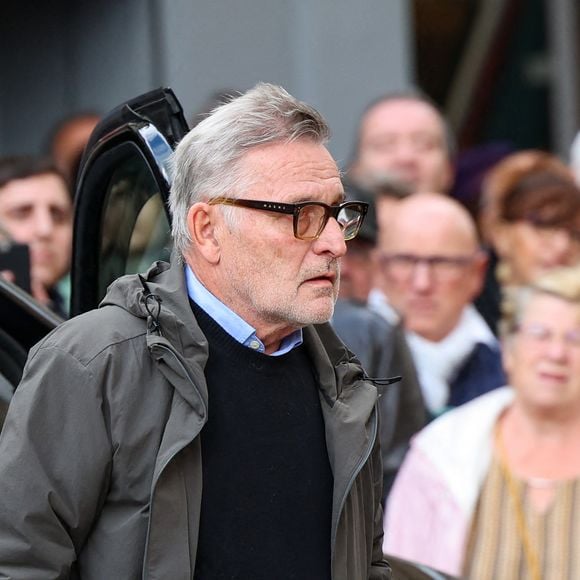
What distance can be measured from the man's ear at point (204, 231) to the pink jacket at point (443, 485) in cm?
221

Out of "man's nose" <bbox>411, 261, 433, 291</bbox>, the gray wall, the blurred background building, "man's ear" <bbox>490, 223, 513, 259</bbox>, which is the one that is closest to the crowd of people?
"man's nose" <bbox>411, 261, 433, 291</bbox>

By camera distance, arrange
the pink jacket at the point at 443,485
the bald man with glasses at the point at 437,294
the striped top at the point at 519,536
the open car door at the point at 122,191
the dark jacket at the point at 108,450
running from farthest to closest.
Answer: the bald man with glasses at the point at 437,294
the pink jacket at the point at 443,485
the striped top at the point at 519,536
the open car door at the point at 122,191
the dark jacket at the point at 108,450

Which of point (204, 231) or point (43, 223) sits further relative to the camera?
point (43, 223)

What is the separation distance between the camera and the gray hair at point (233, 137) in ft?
8.89

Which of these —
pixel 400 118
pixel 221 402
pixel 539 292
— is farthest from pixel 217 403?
pixel 400 118

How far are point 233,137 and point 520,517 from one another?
236 cm

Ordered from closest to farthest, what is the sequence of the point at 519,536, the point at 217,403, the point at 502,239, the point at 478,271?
the point at 217,403, the point at 519,536, the point at 478,271, the point at 502,239

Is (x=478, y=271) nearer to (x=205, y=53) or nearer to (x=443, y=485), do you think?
(x=443, y=485)

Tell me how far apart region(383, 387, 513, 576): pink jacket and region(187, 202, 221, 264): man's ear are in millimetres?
2212

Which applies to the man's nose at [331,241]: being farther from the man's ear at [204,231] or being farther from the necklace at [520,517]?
the necklace at [520,517]

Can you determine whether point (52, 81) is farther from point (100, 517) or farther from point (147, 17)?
point (100, 517)

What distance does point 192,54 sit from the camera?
7.99m

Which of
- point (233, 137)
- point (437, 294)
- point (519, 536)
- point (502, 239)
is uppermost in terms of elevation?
point (233, 137)

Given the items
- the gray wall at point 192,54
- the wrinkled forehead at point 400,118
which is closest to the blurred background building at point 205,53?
the gray wall at point 192,54
